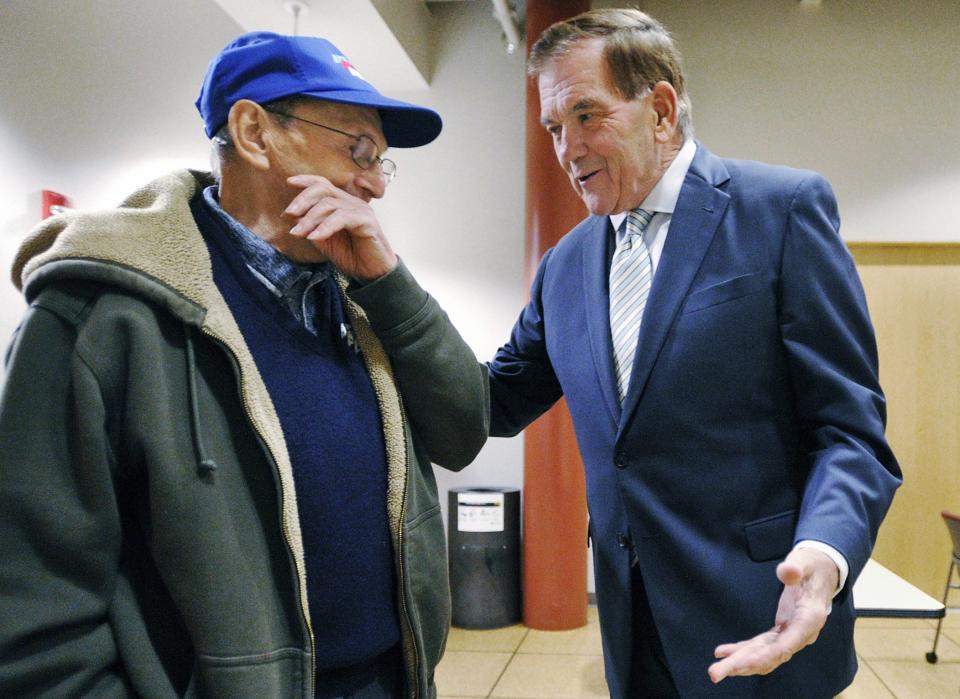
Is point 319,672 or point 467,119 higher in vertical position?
point 467,119

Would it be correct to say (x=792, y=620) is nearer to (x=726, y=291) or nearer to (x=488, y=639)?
(x=726, y=291)

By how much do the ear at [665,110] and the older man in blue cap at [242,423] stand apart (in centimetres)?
49

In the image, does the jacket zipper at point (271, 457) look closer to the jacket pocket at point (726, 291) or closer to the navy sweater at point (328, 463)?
the navy sweater at point (328, 463)

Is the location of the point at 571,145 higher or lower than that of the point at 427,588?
higher

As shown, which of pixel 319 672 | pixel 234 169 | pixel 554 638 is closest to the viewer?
pixel 319 672

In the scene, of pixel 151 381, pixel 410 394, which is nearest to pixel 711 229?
pixel 410 394

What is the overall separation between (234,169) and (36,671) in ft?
2.42

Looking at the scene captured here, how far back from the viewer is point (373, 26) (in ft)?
15.0

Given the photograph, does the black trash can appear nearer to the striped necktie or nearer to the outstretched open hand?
the striped necktie

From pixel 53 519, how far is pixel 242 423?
0.24 m

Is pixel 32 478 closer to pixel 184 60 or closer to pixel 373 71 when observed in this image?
pixel 373 71

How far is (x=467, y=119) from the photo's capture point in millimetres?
5516

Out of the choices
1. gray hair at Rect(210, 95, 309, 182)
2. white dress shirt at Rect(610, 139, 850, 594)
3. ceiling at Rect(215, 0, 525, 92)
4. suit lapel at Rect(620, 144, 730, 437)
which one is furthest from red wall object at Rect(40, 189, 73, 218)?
suit lapel at Rect(620, 144, 730, 437)

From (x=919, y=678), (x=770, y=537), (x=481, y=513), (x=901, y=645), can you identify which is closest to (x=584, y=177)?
(x=770, y=537)
